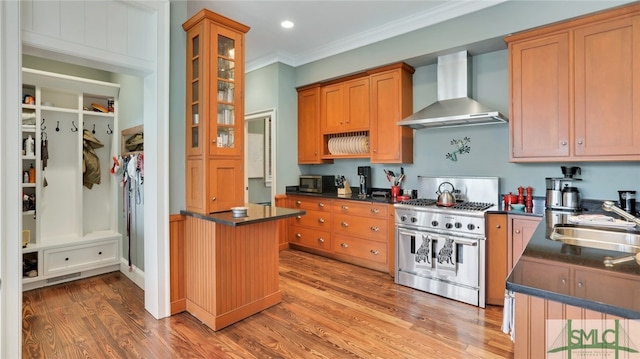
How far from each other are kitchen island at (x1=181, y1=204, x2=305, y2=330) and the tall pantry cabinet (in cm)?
171

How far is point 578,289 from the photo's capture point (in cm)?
92

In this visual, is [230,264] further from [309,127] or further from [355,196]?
[309,127]

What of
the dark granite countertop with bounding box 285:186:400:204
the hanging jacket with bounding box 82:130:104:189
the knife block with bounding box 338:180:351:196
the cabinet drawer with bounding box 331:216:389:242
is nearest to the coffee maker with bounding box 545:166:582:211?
the dark granite countertop with bounding box 285:186:400:204

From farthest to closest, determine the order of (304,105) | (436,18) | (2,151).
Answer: (304,105)
(436,18)
(2,151)

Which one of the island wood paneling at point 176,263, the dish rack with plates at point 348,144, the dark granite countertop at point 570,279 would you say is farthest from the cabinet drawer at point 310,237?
the dark granite countertop at point 570,279

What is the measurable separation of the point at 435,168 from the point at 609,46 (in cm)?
187

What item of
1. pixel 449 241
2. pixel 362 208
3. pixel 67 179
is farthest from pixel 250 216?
pixel 67 179

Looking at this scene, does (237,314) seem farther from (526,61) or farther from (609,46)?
(609,46)

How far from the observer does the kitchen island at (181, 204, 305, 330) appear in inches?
96.6

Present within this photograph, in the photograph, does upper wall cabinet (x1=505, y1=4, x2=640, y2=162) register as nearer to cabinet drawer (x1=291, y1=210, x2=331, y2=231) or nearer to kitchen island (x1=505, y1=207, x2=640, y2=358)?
kitchen island (x1=505, y1=207, x2=640, y2=358)

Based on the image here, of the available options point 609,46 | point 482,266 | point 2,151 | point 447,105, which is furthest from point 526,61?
point 2,151

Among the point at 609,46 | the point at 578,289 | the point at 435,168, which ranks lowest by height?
the point at 578,289

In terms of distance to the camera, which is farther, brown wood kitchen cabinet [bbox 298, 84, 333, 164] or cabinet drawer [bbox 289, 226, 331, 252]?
brown wood kitchen cabinet [bbox 298, 84, 333, 164]

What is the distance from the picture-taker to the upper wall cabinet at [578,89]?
96.3 inches
